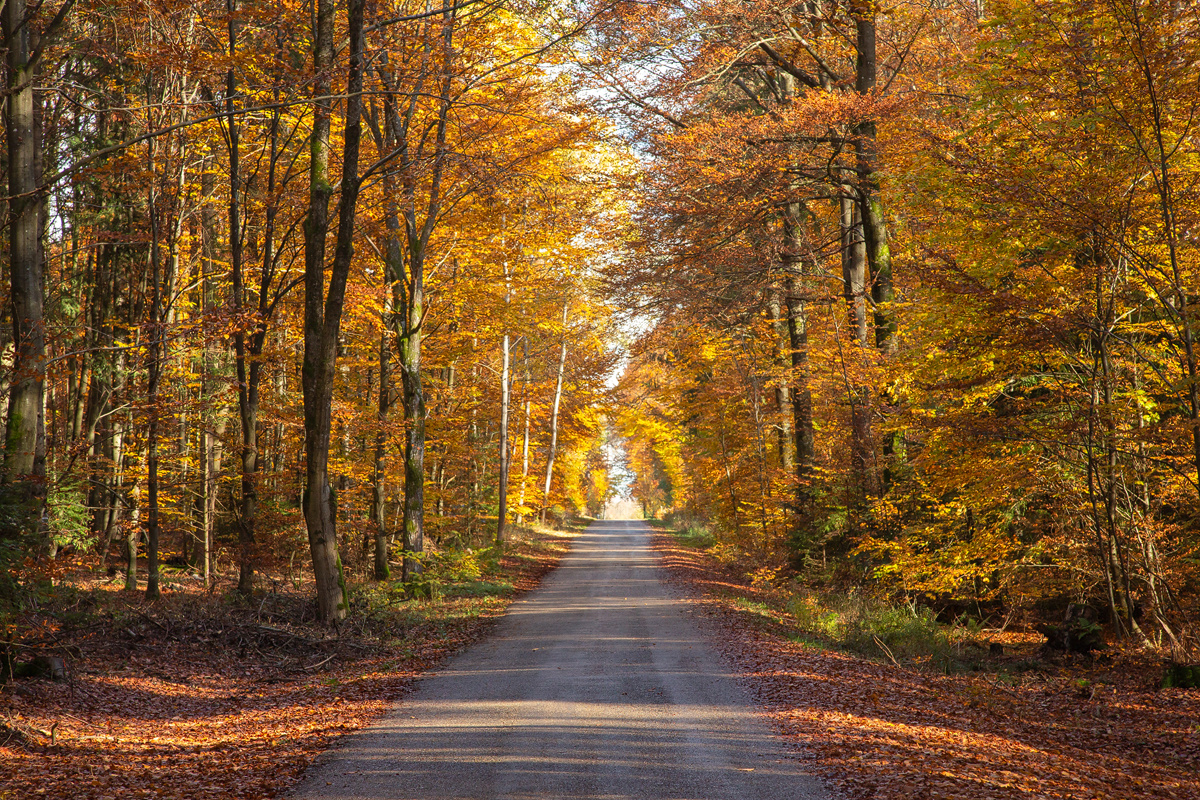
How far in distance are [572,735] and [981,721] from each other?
4018 millimetres

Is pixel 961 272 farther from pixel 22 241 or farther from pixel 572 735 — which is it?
pixel 22 241

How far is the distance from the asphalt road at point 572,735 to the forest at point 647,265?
339cm

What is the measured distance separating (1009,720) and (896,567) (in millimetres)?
5227

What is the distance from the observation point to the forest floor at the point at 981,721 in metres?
5.82

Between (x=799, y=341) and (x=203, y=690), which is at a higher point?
(x=799, y=341)

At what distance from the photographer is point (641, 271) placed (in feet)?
60.2

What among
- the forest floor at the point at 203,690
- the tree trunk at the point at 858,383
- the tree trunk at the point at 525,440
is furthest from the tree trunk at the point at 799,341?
the tree trunk at the point at 525,440

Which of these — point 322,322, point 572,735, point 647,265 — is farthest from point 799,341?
point 572,735

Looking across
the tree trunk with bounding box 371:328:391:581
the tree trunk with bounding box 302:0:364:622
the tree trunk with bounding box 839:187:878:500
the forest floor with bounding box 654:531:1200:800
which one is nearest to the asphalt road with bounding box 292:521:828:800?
the forest floor with bounding box 654:531:1200:800

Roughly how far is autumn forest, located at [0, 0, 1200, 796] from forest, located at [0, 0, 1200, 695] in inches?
3.7

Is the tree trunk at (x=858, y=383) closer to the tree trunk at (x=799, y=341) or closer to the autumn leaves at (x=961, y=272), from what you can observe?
the autumn leaves at (x=961, y=272)

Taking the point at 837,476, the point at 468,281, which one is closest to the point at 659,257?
the point at 468,281

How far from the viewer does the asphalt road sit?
560 cm

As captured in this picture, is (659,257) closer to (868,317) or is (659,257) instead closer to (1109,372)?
(868,317)
